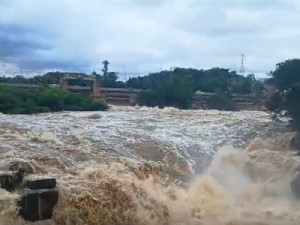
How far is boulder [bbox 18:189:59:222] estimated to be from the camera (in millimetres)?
11398

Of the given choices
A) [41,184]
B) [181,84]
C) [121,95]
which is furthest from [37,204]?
[121,95]

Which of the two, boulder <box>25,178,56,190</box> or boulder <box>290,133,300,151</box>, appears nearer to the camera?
boulder <box>25,178,56,190</box>

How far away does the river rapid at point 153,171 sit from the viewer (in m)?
12.2

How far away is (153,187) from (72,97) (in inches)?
663

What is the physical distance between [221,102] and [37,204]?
28355 mm

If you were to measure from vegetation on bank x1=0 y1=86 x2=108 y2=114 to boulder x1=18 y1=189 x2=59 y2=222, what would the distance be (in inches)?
578

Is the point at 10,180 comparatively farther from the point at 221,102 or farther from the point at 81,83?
the point at 81,83

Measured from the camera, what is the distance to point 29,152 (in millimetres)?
13734

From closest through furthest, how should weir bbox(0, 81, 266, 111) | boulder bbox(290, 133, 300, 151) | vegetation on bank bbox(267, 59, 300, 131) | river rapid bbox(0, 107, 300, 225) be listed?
river rapid bbox(0, 107, 300, 225), boulder bbox(290, 133, 300, 151), vegetation on bank bbox(267, 59, 300, 131), weir bbox(0, 81, 266, 111)

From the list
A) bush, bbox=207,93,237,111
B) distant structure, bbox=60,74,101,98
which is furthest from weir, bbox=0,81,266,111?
bush, bbox=207,93,237,111

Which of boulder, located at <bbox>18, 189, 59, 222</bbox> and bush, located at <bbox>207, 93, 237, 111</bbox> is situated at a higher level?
bush, located at <bbox>207, 93, 237, 111</bbox>

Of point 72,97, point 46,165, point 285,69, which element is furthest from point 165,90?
point 46,165

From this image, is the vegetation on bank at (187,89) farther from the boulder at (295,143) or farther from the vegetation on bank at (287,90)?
the boulder at (295,143)

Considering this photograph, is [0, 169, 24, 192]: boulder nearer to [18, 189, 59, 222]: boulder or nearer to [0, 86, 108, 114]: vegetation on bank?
[18, 189, 59, 222]: boulder
